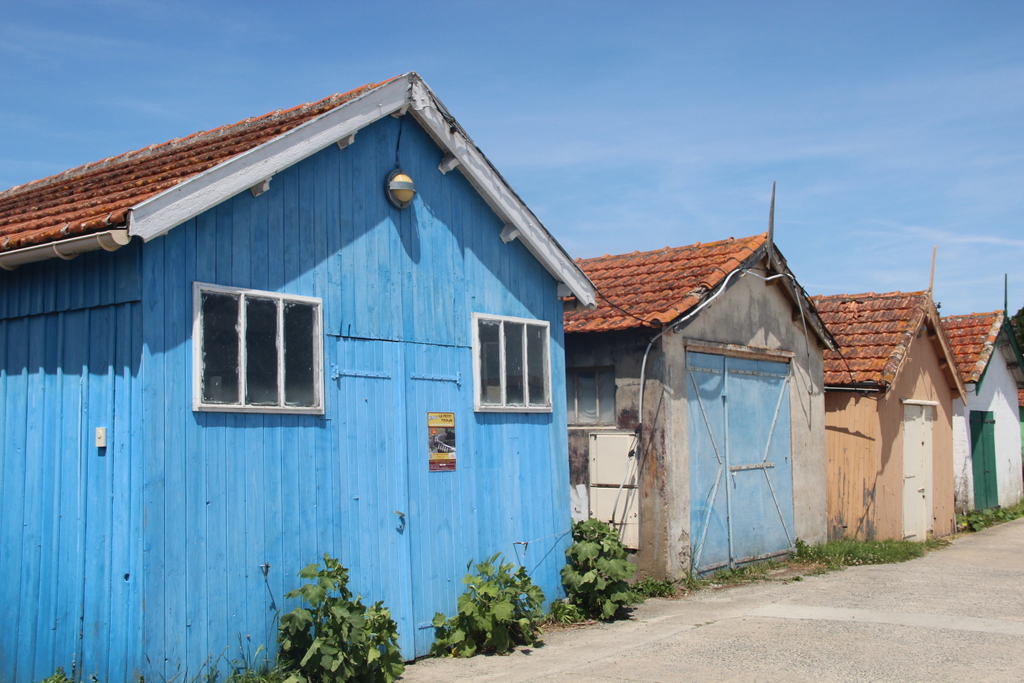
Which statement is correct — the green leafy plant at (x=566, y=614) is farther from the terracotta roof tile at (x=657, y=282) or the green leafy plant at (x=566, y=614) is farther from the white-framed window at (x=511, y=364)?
the terracotta roof tile at (x=657, y=282)

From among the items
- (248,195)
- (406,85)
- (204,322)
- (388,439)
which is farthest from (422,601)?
(406,85)

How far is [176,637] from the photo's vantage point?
255 inches

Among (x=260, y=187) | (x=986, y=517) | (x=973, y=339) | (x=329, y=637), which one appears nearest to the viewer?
(x=329, y=637)

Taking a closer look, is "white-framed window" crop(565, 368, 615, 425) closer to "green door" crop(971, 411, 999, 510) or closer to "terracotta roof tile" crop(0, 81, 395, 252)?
"terracotta roof tile" crop(0, 81, 395, 252)

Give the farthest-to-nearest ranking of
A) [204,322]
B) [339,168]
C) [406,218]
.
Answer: [406,218]
[339,168]
[204,322]

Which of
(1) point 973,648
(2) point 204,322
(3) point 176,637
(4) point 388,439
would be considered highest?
(2) point 204,322

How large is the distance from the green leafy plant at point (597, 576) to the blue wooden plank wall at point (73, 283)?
5082 mm

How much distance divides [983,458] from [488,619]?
1736cm

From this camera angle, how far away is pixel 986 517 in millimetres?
20750

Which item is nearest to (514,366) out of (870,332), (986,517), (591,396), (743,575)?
(591,396)

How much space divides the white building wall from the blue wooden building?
14.2 m

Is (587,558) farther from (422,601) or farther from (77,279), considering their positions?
(77,279)

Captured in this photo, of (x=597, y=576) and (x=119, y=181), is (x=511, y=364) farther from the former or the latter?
(x=119, y=181)

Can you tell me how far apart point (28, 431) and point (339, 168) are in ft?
10.1
